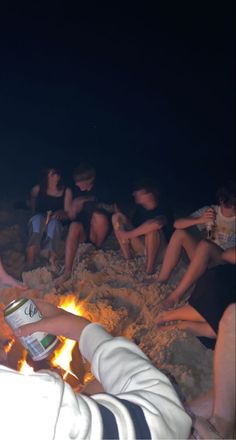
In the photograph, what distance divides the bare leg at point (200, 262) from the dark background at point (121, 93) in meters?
0.19

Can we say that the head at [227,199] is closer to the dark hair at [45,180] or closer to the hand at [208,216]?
the hand at [208,216]

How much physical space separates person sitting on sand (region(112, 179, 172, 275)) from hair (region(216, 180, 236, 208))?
215mm

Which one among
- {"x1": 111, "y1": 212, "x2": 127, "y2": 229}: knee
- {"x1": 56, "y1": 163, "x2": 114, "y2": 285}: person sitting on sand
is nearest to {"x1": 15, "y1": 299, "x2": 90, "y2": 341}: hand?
{"x1": 56, "y1": 163, "x2": 114, "y2": 285}: person sitting on sand

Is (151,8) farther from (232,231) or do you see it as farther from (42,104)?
(232,231)

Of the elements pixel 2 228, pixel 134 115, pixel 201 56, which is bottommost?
pixel 2 228

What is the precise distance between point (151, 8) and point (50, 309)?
1161 millimetres

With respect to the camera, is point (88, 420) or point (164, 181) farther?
point (164, 181)

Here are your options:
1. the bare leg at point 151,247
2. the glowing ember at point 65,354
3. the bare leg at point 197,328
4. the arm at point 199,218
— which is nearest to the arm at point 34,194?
the glowing ember at point 65,354

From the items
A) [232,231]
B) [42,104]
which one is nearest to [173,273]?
[232,231]

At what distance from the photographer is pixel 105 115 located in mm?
1530

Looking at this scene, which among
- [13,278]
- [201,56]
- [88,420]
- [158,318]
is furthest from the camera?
[201,56]

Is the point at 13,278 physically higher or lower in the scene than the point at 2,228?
lower

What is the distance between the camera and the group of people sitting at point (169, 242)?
1.43 m

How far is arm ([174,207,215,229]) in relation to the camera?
1.61 m
